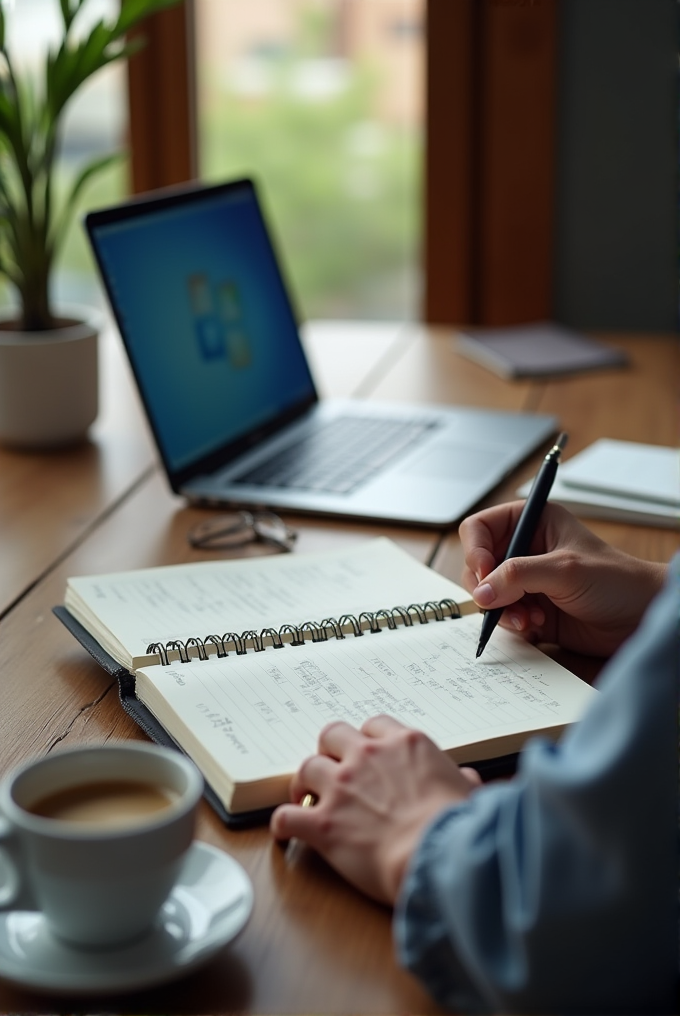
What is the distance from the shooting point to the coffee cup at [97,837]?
20.3 inches

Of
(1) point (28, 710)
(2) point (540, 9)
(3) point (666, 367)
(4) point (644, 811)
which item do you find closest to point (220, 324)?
(1) point (28, 710)

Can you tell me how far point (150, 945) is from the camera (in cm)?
55

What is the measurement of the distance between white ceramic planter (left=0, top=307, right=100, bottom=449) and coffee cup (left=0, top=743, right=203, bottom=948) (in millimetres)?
874

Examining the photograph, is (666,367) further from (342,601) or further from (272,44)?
(272,44)

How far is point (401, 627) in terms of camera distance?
89 cm

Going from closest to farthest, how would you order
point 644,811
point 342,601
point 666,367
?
point 644,811, point 342,601, point 666,367

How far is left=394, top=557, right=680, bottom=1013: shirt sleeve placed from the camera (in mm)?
481

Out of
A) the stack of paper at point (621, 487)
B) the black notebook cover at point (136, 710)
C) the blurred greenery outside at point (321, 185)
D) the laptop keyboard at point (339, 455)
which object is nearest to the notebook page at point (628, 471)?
the stack of paper at point (621, 487)

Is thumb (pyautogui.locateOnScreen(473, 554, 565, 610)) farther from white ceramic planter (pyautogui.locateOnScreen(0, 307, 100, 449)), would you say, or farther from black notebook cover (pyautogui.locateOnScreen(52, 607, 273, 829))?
white ceramic planter (pyautogui.locateOnScreen(0, 307, 100, 449))

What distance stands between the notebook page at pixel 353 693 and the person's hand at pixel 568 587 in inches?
1.4

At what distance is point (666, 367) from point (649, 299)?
2.31 ft

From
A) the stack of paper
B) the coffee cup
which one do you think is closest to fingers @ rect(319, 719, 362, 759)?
the coffee cup

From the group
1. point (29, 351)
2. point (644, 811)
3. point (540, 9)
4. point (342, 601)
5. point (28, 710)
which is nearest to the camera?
point (644, 811)

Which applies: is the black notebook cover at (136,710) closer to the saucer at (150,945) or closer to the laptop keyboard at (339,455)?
the saucer at (150,945)
